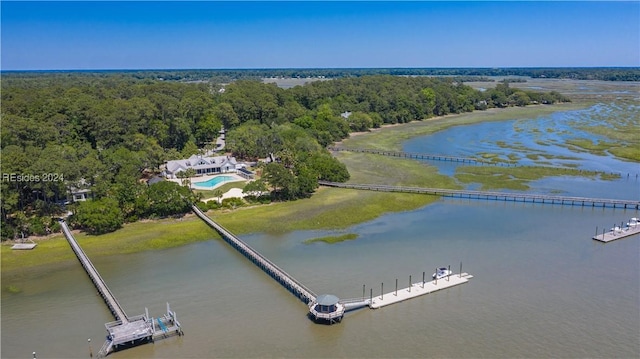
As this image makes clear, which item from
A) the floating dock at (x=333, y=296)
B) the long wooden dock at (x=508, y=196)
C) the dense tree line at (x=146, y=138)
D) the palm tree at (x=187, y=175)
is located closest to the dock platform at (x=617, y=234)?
the long wooden dock at (x=508, y=196)

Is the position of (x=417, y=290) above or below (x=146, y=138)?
below

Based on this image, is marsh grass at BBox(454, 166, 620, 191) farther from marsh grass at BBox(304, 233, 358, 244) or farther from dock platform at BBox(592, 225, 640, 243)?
marsh grass at BBox(304, 233, 358, 244)

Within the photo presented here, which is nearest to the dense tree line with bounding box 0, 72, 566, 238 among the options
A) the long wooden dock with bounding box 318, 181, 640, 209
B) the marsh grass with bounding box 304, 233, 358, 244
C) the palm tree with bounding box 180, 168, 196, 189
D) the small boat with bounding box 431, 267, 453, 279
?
the long wooden dock with bounding box 318, 181, 640, 209

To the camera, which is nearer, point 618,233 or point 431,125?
point 618,233

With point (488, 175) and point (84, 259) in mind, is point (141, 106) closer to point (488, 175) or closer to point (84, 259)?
point (84, 259)

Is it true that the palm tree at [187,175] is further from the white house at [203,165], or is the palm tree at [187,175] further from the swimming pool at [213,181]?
the white house at [203,165]

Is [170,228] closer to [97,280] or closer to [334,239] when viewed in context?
[97,280]

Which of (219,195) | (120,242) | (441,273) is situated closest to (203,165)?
(219,195)
